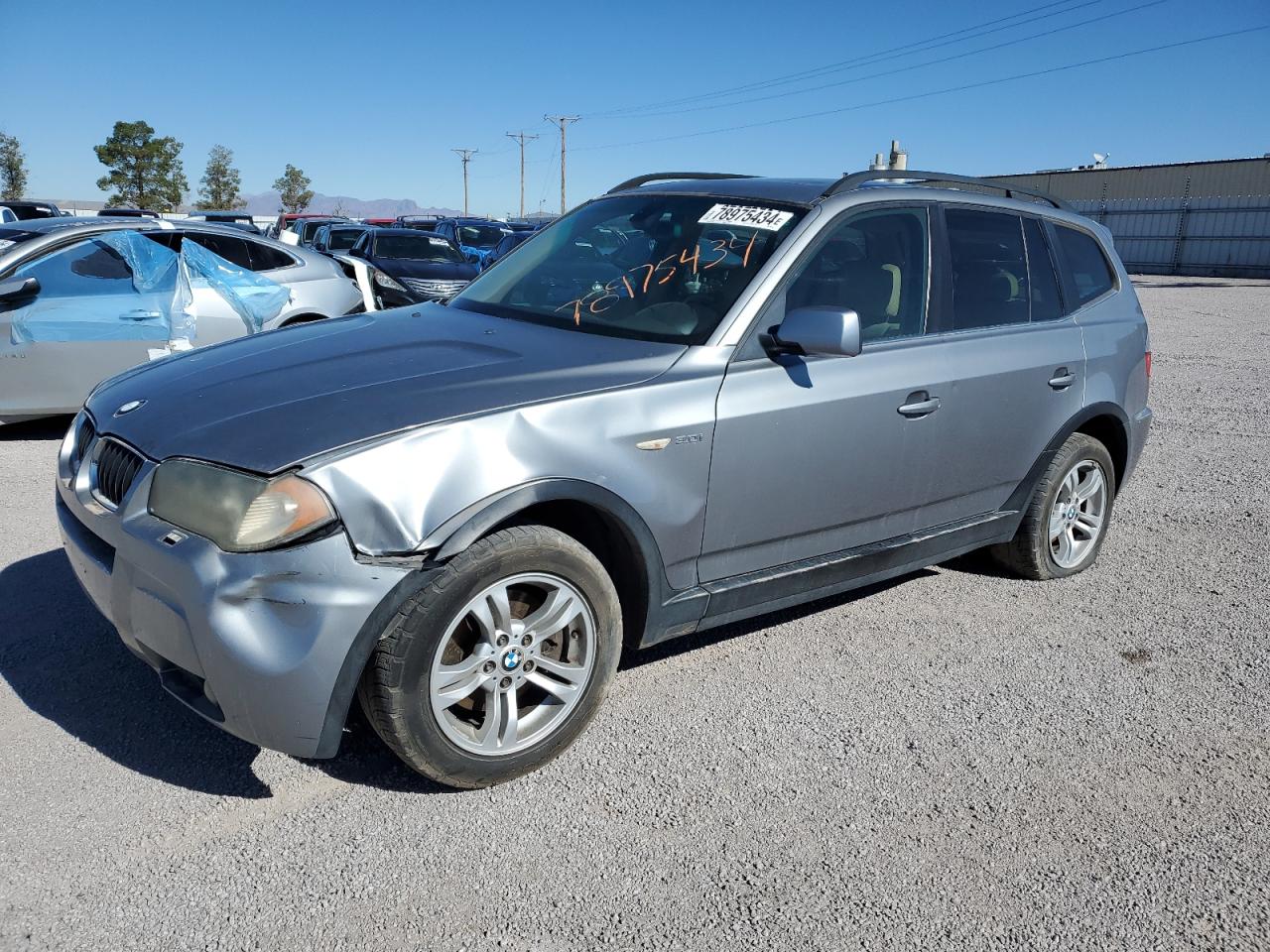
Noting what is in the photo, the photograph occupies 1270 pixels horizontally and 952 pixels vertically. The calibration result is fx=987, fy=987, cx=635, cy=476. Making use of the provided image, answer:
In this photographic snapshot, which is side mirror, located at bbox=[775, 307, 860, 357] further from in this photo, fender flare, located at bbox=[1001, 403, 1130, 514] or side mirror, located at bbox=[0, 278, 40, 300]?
side mirror, located at bbox=[0, 278, 40, 300]

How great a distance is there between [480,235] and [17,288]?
19370 millimetres

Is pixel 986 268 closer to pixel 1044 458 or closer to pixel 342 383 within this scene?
pixel 1044 458

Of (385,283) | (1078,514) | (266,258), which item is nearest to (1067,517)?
(1078,514)

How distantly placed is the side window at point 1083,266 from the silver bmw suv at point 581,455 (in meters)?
0.15

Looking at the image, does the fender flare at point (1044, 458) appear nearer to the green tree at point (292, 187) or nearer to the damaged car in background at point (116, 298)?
the damaged car in background at point (116, 298)

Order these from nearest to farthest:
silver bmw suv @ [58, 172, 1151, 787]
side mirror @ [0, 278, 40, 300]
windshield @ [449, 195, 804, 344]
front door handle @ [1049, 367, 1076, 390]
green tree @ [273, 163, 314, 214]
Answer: silver bmw suv @ [58, 172, 1151, 787] < windshield @ [449, 195, 804, 344] < front door handle @ [1049, 367, 1076, 390] < side mirror @ [0, 278, 40, 300] < green tree @ [273, 163, 314, 214]

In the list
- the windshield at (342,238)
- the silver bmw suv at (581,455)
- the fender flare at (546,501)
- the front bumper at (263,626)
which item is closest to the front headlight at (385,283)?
the silver bmw suv at (581,455)

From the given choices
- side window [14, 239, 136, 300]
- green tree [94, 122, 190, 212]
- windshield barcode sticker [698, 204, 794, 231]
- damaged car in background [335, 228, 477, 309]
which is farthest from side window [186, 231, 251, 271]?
green tree [94, 122, 190, 212]

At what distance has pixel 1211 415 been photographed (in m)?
8.86

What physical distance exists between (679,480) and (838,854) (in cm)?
118

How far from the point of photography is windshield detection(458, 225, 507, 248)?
25.2m

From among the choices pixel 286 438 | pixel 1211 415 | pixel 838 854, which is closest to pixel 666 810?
pixel 838 854

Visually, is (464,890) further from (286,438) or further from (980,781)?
(980,781)

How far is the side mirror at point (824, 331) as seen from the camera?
322 centimetres
